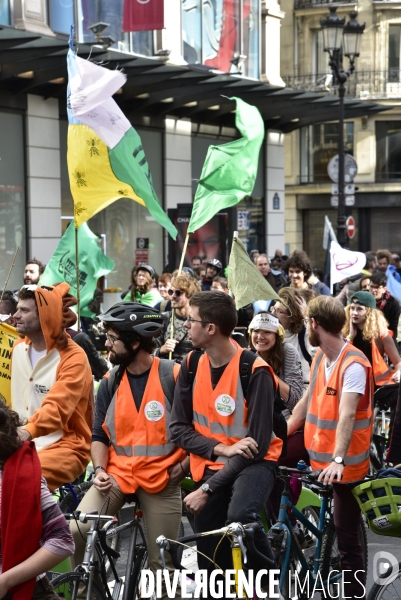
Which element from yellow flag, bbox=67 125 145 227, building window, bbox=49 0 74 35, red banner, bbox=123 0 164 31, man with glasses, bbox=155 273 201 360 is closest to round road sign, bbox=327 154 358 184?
red banner, bbox=123 0 164 31

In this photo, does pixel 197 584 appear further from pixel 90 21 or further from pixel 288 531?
pixel 90 21

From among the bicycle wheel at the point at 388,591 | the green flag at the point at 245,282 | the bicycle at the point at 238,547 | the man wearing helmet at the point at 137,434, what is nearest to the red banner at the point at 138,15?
the green flag at the point at 245,282

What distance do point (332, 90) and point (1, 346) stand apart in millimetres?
36734

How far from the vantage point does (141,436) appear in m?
5.11

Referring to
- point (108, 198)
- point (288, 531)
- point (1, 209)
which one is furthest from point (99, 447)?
point (1, 209)

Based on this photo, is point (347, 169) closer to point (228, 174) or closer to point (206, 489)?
point (228, 174)

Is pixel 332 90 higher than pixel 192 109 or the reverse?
higher

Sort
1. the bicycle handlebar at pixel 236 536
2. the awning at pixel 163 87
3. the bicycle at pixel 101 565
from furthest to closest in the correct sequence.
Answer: the awning at pixel 163 87
the bicycle at pixel 101 565
the bicycle handlebar at pixel 236 536

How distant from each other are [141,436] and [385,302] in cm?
651

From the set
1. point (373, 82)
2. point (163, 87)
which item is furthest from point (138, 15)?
point (373, 82)

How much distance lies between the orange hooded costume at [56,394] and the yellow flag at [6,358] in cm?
51

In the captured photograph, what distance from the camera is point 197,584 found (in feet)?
15.0

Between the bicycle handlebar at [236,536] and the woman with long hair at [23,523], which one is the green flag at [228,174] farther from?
the woman with long hair at [23,523]

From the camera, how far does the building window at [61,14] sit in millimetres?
18328
